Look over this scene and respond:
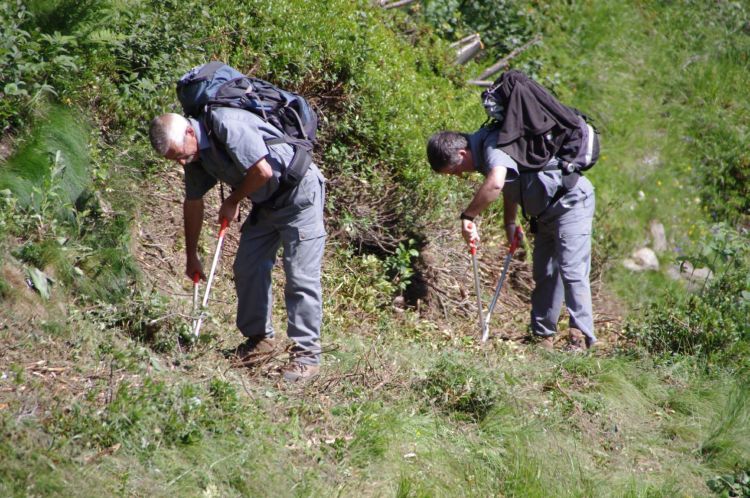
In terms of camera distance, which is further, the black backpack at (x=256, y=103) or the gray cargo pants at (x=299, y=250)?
the gray cargo pants at (x=299, y=250)

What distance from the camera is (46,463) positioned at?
3.96 metres

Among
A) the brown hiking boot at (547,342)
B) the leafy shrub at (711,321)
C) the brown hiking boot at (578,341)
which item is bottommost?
the brown hiking boot at (547,342)

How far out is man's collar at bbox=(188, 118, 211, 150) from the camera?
208 inches

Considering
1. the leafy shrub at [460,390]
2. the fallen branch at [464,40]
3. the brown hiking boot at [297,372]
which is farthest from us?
the fallen branch at [464,40]

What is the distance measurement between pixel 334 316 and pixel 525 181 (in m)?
2.04

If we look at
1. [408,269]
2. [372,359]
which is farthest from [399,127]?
[372,359]

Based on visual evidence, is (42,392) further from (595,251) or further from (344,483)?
(595,251)

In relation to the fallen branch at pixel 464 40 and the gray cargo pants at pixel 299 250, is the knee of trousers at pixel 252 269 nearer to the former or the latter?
the gray cargo pants at pixel 299 250

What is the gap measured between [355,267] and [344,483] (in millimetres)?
3516

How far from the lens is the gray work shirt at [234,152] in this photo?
5.14 metres

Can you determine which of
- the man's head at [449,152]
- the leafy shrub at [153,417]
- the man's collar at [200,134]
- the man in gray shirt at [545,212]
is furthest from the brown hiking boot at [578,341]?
the man's collar at [200,134]

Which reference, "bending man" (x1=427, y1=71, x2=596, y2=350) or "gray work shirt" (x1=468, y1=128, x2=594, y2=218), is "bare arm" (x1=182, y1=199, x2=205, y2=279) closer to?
"bending man" (x1=427, y1=71, x2=596, y2=350)

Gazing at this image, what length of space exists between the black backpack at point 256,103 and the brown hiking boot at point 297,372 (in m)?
1.11

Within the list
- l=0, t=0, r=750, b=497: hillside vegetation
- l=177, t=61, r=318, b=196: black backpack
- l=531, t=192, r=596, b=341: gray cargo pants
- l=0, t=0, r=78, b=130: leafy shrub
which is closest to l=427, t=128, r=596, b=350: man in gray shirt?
l=531, t=192, r=596, b=341: gray cargo pants
